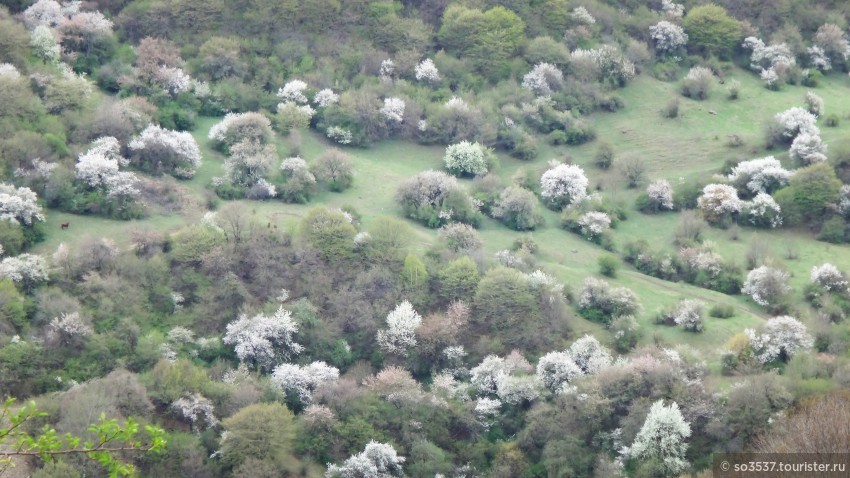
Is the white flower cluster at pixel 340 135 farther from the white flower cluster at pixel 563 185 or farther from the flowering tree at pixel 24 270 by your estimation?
the flowering tree at pixel 24 270

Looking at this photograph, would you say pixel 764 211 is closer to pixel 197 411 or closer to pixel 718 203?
pixel 718 203

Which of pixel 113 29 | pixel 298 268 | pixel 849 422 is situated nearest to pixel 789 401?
pixel 849 422

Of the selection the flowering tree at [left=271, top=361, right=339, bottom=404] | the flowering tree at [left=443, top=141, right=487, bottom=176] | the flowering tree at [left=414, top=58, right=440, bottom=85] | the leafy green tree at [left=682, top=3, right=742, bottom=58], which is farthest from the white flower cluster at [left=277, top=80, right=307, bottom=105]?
the leafy green tree at [left=682, top=3, right=742, bottom=58]

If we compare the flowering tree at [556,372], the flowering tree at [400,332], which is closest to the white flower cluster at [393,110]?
the flowering tree at [400,332]

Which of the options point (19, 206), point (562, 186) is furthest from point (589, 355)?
point (19, 206)

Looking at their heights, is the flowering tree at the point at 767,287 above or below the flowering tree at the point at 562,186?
above

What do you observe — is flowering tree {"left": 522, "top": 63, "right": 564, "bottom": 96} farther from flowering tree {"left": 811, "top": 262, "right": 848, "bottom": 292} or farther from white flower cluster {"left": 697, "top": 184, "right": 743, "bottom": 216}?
flowering tree {"left": 811, "top": 262, "right": 848, "bottom": 292}
